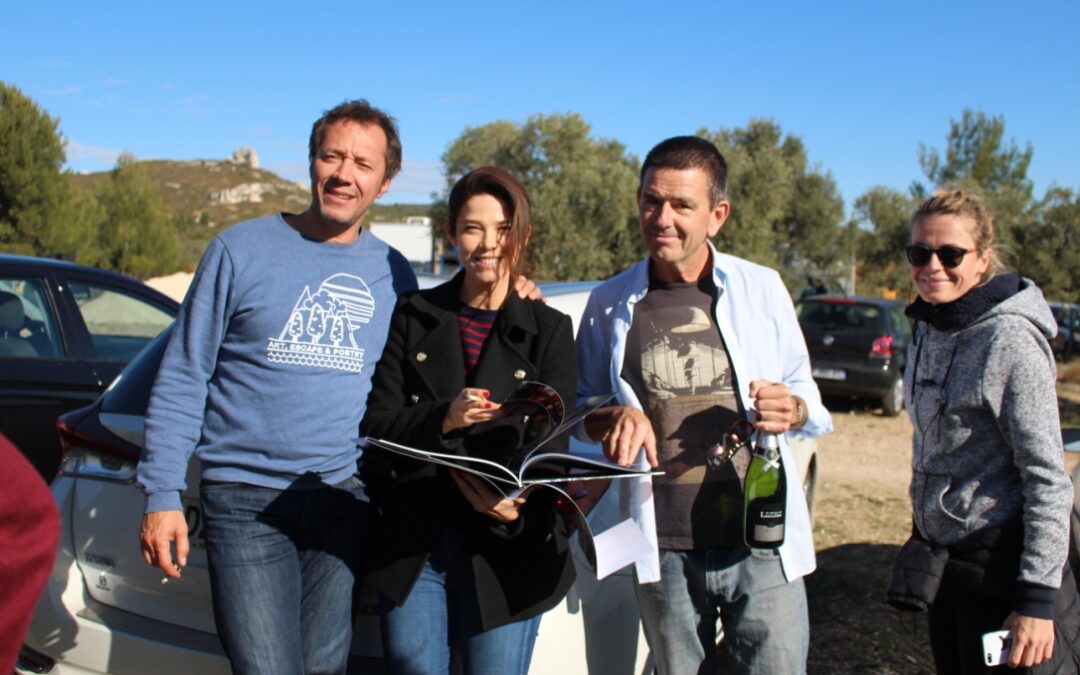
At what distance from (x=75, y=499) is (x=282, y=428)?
1.00 meters

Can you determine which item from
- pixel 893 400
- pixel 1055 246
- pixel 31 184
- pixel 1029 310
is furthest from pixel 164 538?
pixel 1055 246

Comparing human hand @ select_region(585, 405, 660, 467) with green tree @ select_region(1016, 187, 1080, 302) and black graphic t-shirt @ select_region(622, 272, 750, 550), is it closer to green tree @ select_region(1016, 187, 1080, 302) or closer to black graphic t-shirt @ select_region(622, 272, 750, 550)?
black graphic t-shirt @ select_region(622, 272, 750, 550)

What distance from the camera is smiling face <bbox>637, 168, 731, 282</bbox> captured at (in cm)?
224

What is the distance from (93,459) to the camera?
2.65 meters

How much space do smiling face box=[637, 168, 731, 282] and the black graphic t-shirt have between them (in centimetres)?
20

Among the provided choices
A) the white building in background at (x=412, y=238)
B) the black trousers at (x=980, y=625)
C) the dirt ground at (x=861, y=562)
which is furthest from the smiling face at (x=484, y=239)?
the white building in background at (x=412, y=238)

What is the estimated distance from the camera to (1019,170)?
40094 millimetres

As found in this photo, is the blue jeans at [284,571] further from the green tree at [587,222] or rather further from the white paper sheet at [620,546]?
the green tree at [587,222]

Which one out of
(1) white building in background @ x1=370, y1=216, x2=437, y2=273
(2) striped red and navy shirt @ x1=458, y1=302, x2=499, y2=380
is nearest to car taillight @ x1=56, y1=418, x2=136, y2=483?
(2) striped red and navy shirt @ x1=458, y1=302, x2=499, y2=380

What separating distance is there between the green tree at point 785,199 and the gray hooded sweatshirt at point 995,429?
23.6 meters

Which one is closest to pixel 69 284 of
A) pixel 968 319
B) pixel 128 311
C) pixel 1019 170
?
pixel 128 311

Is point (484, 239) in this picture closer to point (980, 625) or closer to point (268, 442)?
point (268, 442)

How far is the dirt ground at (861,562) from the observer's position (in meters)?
3.97

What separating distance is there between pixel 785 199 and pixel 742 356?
26.1 metres
